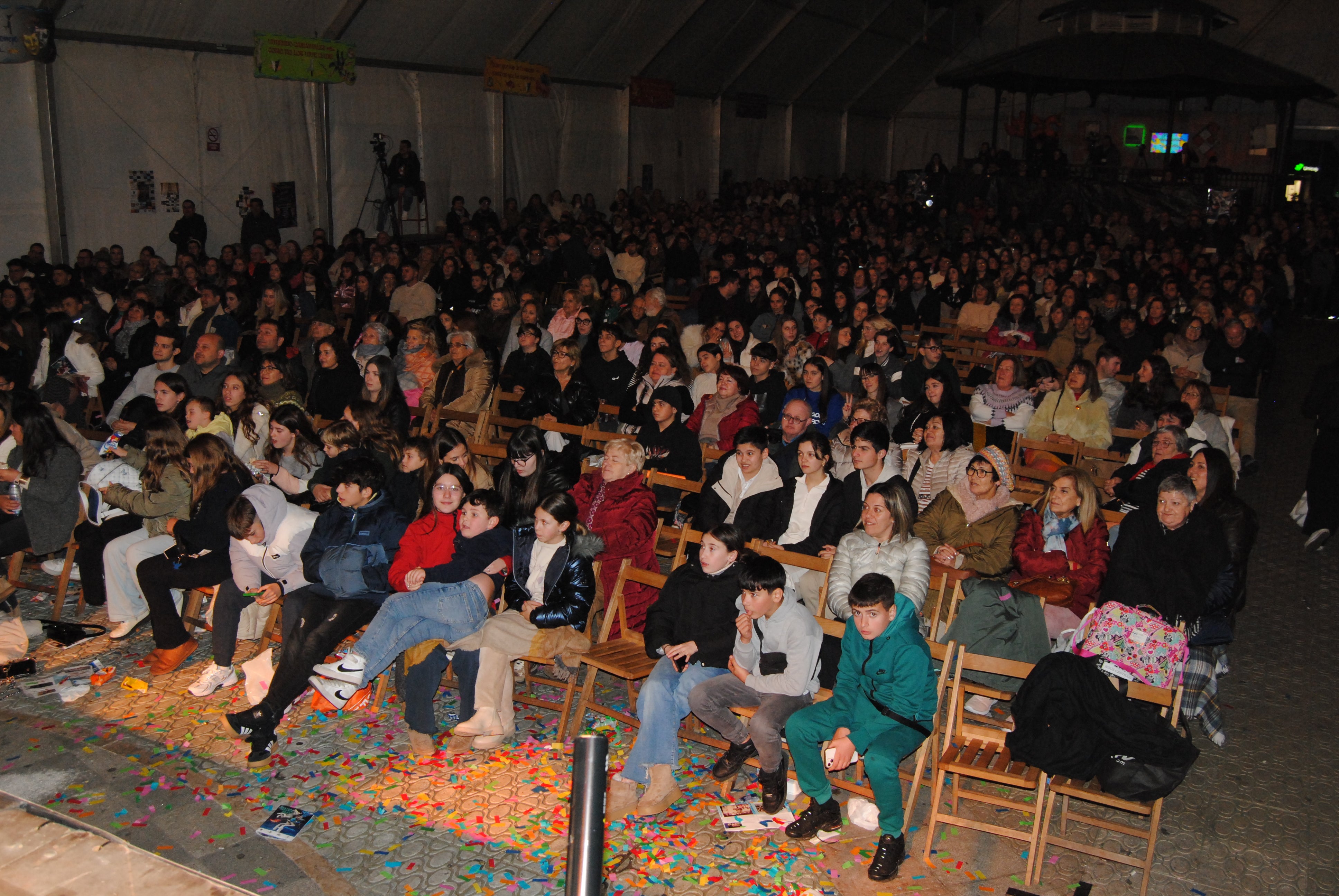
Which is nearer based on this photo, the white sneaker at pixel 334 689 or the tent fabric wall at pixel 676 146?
the white sneaker at pixel 334 689

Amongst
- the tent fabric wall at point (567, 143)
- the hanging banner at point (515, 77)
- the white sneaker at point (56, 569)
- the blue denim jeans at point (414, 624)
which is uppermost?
the hanging banner at point (515, 77)

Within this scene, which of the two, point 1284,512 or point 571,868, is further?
point 1284,512

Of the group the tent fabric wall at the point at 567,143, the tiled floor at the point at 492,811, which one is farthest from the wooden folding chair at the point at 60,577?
the tent fabric wall at the point at 567,143

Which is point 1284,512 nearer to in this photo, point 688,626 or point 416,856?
point 688,626

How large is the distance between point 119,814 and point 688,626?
2360 mm

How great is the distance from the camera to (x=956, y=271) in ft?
43.1

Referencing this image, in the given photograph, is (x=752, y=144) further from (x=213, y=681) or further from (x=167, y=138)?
(x=213, y=681)

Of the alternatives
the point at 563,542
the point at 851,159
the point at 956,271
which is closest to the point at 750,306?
the point at 956,271

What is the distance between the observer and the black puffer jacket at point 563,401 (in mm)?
7785

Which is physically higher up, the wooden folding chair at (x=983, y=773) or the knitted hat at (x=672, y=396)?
the knitted hat at (x=672, y=396)

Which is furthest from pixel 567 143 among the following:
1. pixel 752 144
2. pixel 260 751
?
pixel 260 751

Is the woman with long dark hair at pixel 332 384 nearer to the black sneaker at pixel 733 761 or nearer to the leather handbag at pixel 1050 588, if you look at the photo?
the black sneaker at pixel 733 761

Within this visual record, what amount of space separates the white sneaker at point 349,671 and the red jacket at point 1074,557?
10.1 ft

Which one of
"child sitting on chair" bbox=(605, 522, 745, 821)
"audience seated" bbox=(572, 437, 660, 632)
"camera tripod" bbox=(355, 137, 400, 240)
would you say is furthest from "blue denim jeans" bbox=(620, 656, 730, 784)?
"camera tripod" bbox=(355, 137, 400, 240)
